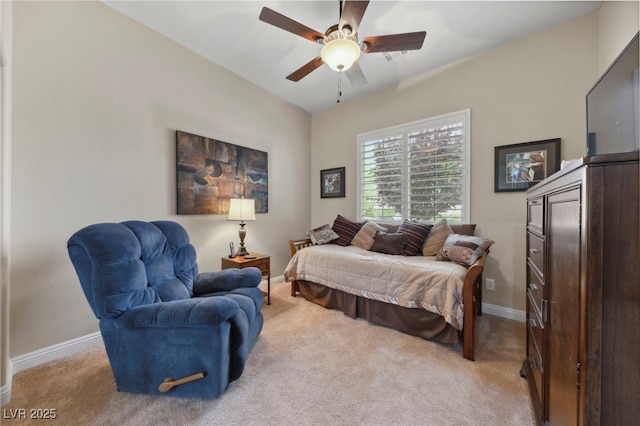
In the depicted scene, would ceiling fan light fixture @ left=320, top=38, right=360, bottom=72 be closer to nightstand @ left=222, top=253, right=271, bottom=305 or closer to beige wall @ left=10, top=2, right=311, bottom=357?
beige wall @ left=10, top=2, right=311, bottom=357

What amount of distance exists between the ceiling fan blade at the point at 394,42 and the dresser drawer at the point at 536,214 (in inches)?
55.4

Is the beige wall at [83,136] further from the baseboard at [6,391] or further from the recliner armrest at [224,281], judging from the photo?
the recliner armrest at [224,281]

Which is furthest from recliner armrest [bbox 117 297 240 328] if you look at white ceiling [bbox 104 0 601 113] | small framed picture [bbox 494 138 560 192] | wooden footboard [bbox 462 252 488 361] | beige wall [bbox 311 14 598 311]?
small framed picture [bbox 494 138 560 192]

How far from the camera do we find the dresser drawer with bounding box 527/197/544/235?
1146 millimetres

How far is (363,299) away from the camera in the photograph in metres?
2.53

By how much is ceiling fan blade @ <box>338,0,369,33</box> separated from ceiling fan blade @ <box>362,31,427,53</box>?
0.16 metres

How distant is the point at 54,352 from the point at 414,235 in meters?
3.44

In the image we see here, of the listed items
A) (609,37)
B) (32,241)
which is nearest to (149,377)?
(32,241)

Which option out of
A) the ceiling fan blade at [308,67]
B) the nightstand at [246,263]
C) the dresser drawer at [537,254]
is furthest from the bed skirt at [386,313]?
the ceiling fan blade at [308,67]

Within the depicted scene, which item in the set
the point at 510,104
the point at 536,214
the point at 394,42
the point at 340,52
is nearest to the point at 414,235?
the point at 536,214

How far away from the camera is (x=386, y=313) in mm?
2350

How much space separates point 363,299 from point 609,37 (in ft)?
10.1

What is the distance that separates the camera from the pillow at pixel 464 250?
221cm

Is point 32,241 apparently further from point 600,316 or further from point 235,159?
point 600,316
